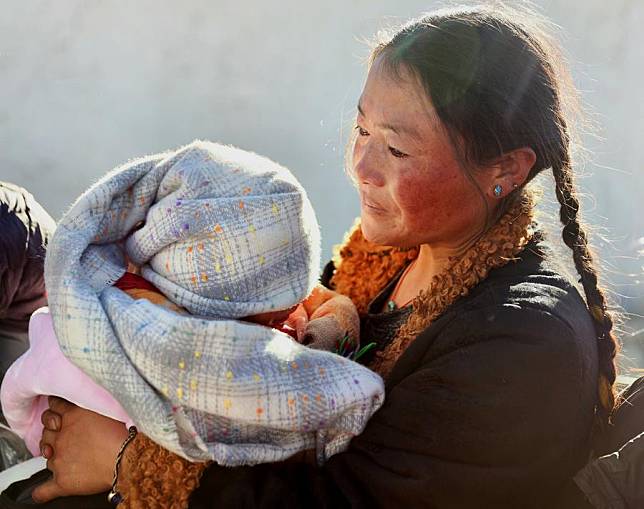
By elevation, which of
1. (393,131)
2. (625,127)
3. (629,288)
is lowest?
(629,288)

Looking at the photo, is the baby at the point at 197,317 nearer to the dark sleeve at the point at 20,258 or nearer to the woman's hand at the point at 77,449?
the woman's hand at the point at 77,449

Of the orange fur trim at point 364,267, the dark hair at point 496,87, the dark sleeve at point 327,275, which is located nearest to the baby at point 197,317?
the dark hair at point 496,87

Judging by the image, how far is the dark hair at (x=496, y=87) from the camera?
1.59 metres

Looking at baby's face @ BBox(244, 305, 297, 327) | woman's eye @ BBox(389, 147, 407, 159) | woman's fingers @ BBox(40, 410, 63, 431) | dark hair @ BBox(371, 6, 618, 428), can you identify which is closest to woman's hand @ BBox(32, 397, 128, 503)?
woman's fingers @ BBox(40, 410, 63, 431)

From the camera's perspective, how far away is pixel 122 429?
161 cm

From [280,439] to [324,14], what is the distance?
16.1 ft

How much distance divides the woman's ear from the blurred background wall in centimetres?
374

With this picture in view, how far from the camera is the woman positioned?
1424 mm

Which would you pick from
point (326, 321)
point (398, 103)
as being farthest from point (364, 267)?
point (398, 103)

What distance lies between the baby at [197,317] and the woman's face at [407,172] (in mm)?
176

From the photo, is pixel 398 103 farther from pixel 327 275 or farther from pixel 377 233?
pixel 327 275

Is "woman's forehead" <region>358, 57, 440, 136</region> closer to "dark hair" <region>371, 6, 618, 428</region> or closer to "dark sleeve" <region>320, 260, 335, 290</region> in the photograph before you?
"dark hair" <region>371, 6, 618, 428</region>

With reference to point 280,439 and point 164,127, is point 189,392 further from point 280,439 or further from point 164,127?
point 164,127

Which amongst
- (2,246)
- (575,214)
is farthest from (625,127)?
(2,246)
